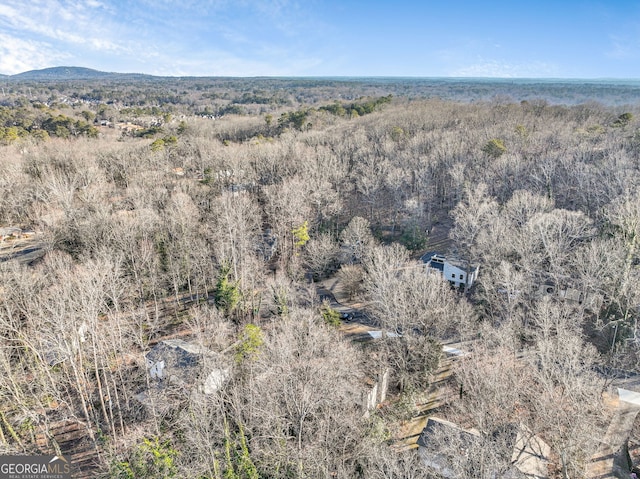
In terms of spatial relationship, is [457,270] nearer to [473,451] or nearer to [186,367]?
[473,451]

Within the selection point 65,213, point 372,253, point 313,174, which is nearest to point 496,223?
point 372,253

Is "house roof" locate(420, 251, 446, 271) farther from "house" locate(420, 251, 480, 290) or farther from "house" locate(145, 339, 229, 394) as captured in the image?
"house" locate(145, 339, 229, 394)

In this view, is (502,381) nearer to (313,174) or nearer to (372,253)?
(372,253)

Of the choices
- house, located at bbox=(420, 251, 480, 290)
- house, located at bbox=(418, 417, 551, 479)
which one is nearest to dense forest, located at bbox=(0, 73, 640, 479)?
house, located at bbox=(418, 417, 551, 479)

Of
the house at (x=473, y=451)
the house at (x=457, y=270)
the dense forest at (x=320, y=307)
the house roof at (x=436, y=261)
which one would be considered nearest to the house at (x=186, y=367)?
the dense forest at (x=320, y=307)

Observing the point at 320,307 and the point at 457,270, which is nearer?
the point at 320,307

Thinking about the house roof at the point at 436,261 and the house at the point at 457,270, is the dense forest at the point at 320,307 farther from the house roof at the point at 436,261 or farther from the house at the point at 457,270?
the house roof at the point at 436,261

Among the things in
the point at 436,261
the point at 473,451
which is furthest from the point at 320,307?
the point at 473,451
